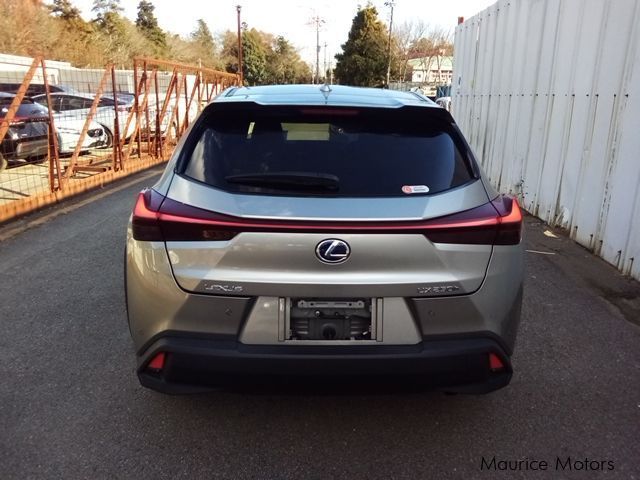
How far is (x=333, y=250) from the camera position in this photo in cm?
226

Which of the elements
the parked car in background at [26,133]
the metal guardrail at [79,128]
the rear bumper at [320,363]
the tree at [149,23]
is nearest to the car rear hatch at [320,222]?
the rear bumper at [320,363]

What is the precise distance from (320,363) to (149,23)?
74.0 meters

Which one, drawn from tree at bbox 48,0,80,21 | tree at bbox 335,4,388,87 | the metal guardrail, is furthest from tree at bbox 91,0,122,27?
the metal guardrail

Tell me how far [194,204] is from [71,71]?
60.1 feet

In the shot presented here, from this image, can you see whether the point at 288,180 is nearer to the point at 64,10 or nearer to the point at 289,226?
the point at 289,226

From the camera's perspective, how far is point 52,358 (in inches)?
138

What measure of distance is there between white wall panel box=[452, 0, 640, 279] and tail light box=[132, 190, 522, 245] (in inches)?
131

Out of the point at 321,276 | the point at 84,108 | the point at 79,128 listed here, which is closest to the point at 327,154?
the point at 321,276

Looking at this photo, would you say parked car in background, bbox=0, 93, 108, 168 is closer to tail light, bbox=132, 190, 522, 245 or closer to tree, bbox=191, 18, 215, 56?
tail light, bbox=132, 190, 522, 245

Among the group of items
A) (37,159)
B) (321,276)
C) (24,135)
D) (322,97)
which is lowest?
(37,159)

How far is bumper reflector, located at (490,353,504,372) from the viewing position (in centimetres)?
242

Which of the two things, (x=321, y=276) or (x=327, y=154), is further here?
(x=327, y=154)

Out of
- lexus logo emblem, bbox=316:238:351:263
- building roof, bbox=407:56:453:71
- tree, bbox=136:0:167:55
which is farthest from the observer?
building roof, bbox=407:56:453:71

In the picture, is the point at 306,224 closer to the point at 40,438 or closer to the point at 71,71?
the point at 40,438
